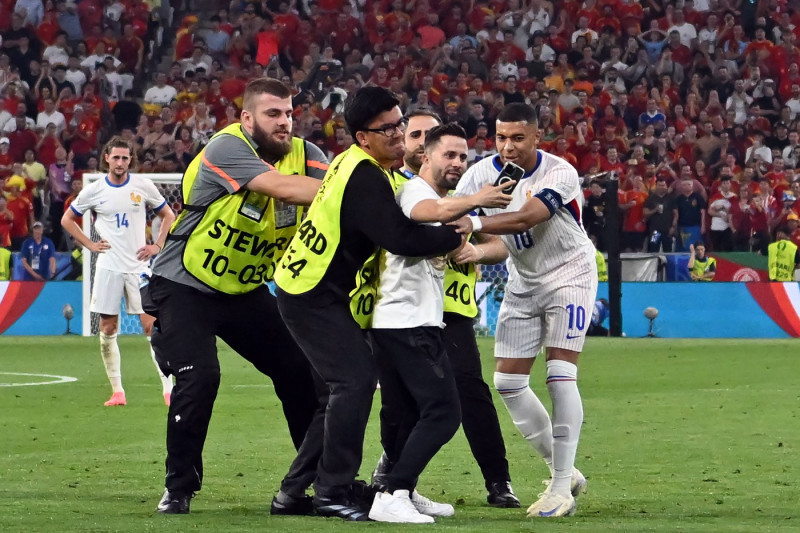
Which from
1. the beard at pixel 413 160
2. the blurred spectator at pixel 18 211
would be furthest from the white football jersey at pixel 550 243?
the blurred spectator at pixel 18 211

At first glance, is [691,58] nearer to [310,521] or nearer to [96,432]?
[96,432]

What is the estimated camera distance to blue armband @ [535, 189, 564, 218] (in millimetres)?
6773

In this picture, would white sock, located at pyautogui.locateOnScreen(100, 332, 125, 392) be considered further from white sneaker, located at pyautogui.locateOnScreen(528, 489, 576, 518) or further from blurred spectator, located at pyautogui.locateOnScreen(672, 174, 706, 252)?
blurred spectator, located at pyautogui.locateOnScreen(672, 174, 706, 252)

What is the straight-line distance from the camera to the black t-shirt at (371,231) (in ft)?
20.0

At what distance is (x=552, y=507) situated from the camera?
6.61 m

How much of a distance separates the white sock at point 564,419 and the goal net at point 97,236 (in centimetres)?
1223

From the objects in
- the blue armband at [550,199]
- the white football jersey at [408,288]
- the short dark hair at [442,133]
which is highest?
the short dark hair at [442,133]

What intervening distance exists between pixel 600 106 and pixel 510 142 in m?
19.5

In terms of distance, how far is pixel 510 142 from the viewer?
6969 mm

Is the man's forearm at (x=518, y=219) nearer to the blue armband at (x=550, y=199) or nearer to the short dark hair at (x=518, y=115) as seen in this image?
the blue armband at (x=550, y=199)

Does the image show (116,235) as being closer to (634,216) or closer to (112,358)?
(112,358)

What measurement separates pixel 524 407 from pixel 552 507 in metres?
0.81

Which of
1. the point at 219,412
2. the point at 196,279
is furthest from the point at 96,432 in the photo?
the point at 196,279

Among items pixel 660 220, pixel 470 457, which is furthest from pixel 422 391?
pixel 660 220
